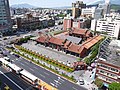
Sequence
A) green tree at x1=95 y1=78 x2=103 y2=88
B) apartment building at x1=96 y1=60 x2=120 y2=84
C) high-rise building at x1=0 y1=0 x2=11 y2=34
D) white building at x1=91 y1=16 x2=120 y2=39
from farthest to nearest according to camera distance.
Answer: high-rise building at x1=0 y1=0 x2=11 y2=34 → white building at x1=91 y1=16 x2=120 y2=39 → green tree at x1=95 y1=78 x2=103 y2=88 → apartment building at x1=96 y1=60 x2=120 y2=84

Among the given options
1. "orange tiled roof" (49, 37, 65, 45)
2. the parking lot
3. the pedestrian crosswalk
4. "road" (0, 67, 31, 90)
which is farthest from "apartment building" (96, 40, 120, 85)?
"orange tiled roof" (49, 37, 65, 45)

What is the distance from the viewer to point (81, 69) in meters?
53.8

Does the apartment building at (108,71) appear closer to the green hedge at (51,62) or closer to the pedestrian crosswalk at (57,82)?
the pedestrian crosswalk at (57,82)

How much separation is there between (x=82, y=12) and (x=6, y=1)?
323 ft

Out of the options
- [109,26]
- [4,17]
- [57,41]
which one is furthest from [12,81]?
[109,26]

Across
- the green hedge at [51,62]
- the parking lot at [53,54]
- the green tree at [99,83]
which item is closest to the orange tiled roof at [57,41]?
the parking lot at [53,54]

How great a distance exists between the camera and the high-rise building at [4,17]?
319 ft

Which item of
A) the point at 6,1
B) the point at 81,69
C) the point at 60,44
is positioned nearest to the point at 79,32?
the point at 60,44

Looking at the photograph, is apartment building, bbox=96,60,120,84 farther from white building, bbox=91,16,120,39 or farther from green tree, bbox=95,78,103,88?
white building, bbox=91,16,120,39

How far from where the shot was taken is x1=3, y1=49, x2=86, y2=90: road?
42.5 meters

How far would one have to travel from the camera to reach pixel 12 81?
4397 cm

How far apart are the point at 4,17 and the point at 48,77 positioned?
234 feet

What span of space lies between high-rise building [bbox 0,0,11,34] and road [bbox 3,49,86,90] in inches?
2034

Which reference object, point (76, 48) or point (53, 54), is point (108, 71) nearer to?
point (76, 48)
